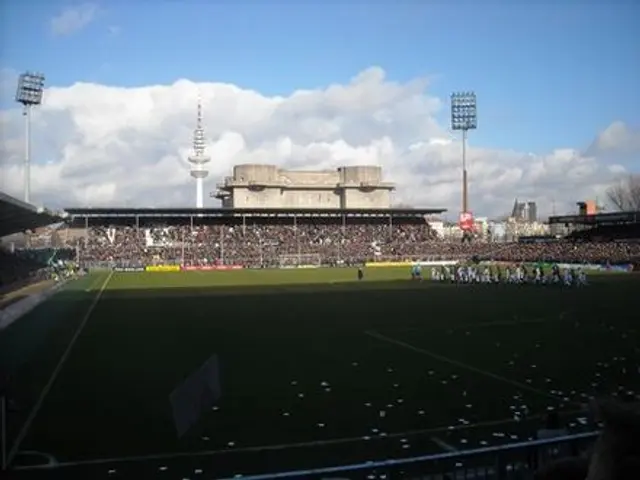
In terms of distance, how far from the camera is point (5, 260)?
50906mm

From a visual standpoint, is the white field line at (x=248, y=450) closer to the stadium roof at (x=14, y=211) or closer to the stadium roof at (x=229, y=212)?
the stadium roof at (x=14, y=211)

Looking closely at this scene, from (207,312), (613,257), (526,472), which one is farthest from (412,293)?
(613,257)

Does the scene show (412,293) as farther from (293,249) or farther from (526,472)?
(293,249)

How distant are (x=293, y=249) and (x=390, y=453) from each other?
7990cm

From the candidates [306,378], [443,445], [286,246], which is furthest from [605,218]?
[443,445]

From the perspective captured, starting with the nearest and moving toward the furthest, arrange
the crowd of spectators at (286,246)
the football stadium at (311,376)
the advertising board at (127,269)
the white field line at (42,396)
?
the football stadium at (311,376)
the white field line at (42,396)
the advertising board at (127,269)
the crowd of spectators at (286,246)

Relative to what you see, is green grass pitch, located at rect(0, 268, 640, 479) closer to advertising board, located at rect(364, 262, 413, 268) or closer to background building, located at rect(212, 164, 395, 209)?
advertising board, located at rect(364, 262, 413, 268)

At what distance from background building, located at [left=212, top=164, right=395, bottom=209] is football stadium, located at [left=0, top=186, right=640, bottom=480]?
87.9 meters

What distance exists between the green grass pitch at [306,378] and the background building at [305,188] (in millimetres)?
102492

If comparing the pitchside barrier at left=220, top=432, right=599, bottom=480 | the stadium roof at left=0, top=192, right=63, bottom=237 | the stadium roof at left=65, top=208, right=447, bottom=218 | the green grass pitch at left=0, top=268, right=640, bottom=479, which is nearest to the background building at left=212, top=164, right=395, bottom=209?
the stadium roof at left=65, top=208, right=447, bottom=218

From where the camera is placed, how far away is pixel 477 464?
585 centimetres

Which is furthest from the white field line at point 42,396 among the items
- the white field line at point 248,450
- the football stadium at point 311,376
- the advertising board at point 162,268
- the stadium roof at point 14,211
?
the advertising board at point 162,268

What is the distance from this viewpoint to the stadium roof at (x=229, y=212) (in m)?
86.2

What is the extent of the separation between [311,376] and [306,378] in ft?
0.83
